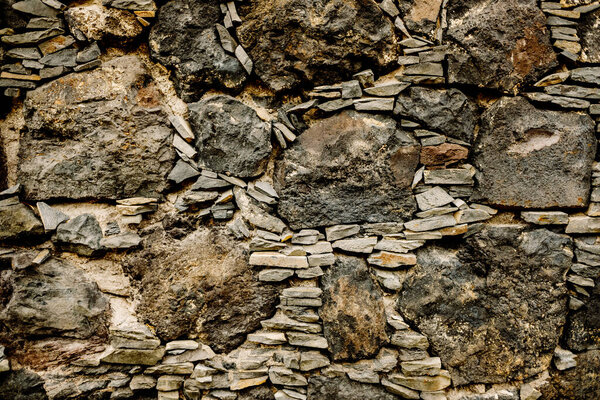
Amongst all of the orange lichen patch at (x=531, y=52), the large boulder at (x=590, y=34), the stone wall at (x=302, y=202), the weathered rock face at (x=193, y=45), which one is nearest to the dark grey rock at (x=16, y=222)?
the stone wall at (x=302, y=202)

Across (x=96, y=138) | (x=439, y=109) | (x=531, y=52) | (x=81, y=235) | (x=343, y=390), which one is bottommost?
(x=343, y=390)

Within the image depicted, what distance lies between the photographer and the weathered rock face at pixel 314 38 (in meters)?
1.65

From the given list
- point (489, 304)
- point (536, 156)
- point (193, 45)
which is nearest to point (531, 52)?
point (536, 156)

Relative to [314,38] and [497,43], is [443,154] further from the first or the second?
[314,38]

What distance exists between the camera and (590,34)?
5.52ft

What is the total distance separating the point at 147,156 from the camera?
1.73m

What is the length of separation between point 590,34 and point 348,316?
1844 millimetres

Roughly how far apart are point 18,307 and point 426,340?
203 cm

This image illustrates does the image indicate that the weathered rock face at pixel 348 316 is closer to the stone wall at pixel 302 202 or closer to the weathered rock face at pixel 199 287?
the stone wall at pixel 302 202

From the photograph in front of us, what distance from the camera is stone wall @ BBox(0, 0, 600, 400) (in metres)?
1.68

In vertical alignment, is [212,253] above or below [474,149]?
below

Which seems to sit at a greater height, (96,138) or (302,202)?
(96,138)

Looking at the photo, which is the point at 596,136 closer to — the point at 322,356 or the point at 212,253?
the point at 322,356

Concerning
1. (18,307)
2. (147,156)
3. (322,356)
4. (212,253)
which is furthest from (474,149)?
(18,307)
